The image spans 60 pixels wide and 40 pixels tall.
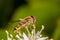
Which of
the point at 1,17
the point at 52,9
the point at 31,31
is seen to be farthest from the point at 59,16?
the point at 31,31

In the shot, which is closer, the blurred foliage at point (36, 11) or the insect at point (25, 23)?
the insect at point (25, 23)

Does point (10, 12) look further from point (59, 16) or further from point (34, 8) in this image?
point (59, 16)

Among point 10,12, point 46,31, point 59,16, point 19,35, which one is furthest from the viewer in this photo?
point 10,12

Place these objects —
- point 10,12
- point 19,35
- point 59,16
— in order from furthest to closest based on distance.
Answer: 1. point 10,12
2. point 59,16
3. point 19,35

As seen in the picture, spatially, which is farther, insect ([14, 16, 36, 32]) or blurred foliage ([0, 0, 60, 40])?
blurred foliage ([0, 0, 60, 40])

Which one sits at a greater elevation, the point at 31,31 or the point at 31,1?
the point at 31,1

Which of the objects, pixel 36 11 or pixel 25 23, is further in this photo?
pixel 36 11

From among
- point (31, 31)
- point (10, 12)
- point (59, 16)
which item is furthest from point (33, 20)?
point (10, 12)

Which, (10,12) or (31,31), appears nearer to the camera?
(31,31)
